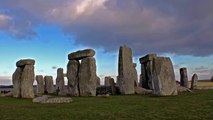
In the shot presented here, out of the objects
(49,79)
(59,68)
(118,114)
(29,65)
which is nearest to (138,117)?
(118,114)

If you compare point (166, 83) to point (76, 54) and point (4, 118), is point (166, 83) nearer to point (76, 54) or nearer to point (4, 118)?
point (76, 54)

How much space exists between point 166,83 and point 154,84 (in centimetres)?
82

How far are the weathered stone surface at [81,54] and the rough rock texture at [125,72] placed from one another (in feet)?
9.20

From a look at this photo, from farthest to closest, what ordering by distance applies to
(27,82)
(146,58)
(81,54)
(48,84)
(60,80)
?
(48,84), (60,80), (146,58), (81,54), (27,82)

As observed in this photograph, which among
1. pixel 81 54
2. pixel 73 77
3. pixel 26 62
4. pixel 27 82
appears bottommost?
pixel 27 82

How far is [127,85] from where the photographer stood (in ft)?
90.5

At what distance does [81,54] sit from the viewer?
27547 millimetres

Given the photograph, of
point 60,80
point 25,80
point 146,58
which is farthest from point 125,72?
point 60,80

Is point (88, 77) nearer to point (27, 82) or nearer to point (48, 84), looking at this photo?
point (27, 82)

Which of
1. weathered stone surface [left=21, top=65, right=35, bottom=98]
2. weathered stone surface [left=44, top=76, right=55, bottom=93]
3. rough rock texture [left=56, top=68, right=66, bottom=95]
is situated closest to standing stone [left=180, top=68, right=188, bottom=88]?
rough rock texture [left=56, top=68, right=66, bottom=95]

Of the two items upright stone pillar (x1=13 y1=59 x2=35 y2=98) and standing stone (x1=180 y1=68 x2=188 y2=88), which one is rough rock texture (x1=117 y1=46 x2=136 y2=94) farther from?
standing stone (x1=180 y1=68 x2=188 y2=88)

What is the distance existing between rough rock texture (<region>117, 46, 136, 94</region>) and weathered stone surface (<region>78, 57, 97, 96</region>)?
246 cm

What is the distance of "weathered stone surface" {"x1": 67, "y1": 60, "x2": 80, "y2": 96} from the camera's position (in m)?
27.5

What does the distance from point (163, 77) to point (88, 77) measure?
6557 mm
